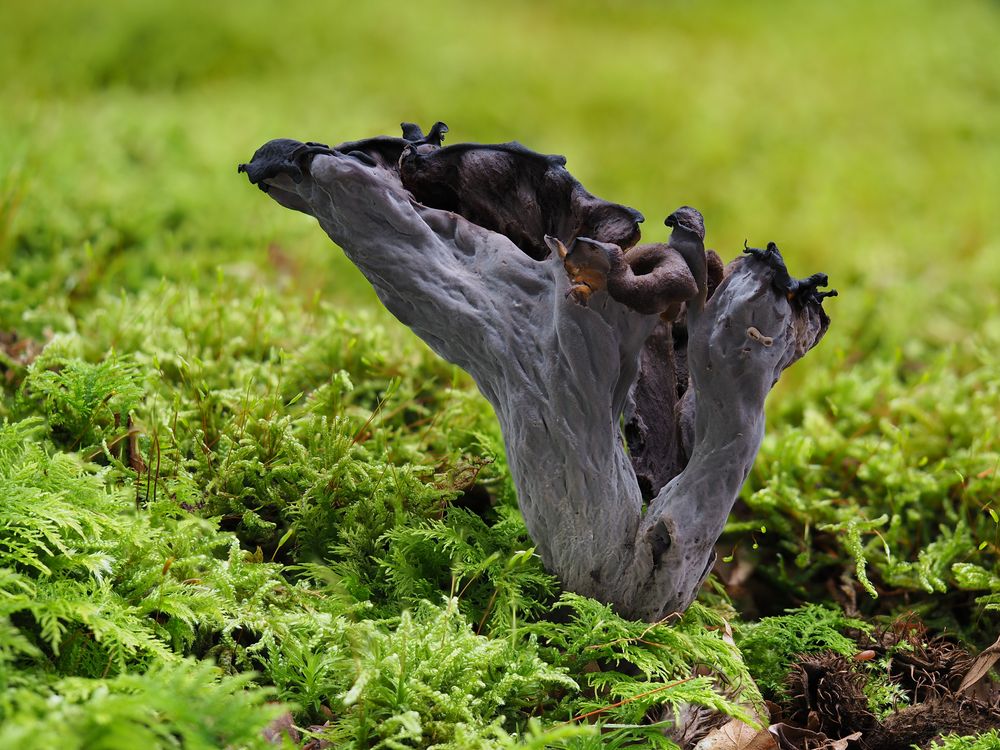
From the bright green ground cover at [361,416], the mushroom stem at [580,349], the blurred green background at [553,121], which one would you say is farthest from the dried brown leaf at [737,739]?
the blurred green background at [553,121]

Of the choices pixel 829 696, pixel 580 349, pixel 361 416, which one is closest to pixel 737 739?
pixel 829 696

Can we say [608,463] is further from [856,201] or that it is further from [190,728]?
[856,201]

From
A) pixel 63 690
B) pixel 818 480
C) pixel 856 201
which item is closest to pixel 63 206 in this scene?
pixel 63 690

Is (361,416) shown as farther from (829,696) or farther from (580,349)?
(829,696)

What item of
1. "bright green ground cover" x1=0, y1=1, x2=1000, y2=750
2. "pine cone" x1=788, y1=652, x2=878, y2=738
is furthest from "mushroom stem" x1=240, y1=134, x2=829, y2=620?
"pine cone" x1=788, y1=652, x2=878, y2=738

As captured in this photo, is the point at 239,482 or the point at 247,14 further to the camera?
the point at 247,14

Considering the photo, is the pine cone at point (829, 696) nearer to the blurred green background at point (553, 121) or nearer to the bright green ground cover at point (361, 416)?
the bright green ground cover at point (361, 416)
